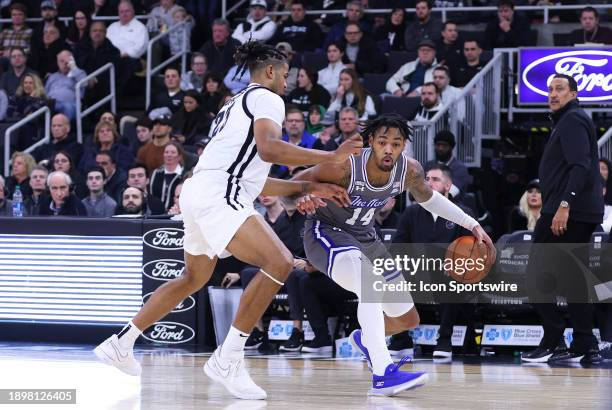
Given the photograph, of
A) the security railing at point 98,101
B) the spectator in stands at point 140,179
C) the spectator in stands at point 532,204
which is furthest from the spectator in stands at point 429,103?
the security railing at point 98,101

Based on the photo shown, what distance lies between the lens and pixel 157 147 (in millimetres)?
14047

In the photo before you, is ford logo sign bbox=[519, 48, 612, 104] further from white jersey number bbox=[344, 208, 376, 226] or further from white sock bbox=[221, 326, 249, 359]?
white sock bbox=[221, 326, 249, 359]

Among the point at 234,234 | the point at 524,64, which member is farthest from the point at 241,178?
the point at 524,64

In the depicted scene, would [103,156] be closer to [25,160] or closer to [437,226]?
[25,160]

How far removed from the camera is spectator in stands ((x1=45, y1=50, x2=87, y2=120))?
1596cm

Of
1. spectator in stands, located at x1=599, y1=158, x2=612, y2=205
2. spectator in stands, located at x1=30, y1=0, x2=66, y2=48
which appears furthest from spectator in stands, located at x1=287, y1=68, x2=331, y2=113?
spectator in stands, located at x1=30, y1=0, x2=66, y2=48

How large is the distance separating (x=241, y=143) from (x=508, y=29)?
8271 mm

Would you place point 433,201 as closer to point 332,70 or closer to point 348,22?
point 332,70

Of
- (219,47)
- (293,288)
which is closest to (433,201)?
(293,288)

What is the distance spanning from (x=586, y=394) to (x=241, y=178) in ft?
8.05

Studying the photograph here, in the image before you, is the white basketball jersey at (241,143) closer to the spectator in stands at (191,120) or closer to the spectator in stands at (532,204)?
the spectator in stands at (532,204)

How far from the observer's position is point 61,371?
826 centimetres

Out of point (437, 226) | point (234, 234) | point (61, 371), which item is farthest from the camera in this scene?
point (437, 226)

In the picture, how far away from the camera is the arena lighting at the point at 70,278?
10.9 m
